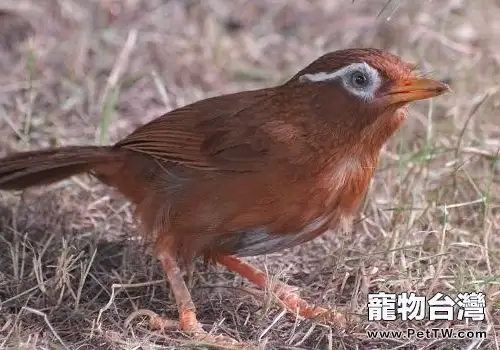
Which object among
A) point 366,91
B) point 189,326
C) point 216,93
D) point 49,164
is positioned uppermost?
point 366,91

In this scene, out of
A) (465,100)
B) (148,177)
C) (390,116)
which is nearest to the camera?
(390,116)

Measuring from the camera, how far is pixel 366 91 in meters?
4.07

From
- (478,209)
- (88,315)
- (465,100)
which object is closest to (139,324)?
(88,315)

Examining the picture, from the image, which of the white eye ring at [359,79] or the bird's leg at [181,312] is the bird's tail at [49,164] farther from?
the white eye ring at [359,79]

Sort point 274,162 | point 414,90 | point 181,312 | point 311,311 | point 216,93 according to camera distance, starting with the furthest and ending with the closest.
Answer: point 216,93 < point 311,311 < point 181,312 < point 274,162 < point 414,90

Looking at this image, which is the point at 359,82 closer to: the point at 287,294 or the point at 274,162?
the point at 274,162

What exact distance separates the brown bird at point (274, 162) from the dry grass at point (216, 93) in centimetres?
24

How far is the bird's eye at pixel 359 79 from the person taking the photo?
407 centimetres

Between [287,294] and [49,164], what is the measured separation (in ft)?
4.39

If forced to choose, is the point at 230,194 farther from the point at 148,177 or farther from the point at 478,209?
the point at 478,209

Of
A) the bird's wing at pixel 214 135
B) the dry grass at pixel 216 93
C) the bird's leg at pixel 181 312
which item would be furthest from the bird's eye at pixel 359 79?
the bird's leg at pixel 181 312

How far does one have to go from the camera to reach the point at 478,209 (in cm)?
520

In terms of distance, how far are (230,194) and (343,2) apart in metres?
3.87

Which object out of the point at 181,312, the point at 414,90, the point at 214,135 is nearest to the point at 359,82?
the point at 414,90
